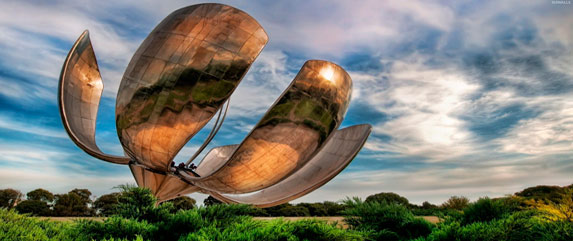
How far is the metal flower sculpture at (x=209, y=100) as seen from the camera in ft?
16.5

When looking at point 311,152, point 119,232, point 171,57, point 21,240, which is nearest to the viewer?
point 21,240

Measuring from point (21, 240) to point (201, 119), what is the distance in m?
2.50

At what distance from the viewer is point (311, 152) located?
6133 mm

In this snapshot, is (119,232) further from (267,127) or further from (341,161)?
(341,161)

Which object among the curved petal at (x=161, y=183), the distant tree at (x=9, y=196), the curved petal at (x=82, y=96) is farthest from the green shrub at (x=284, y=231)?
the distant tree at (x=9, y=196)

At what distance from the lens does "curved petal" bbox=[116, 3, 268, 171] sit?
5.01 meters

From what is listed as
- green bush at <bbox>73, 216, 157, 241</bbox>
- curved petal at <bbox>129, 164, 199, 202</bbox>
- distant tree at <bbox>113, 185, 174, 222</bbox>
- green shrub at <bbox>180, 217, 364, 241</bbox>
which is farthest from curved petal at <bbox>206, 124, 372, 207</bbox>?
green bush at <bbox>73, 216, 157, 241</bbox>

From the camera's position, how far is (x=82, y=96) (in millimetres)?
7172

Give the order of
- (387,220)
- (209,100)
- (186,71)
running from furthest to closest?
(387,220), (209,100), (186,71)

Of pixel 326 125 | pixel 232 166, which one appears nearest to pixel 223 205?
pixel 232 166

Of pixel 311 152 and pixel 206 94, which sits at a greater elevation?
pixel 206 94

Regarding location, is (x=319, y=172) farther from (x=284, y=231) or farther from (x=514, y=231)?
(x=514, y=231)

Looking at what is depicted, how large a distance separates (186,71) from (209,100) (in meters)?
0.51

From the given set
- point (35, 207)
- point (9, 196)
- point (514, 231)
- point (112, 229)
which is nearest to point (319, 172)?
point (514, 231)
